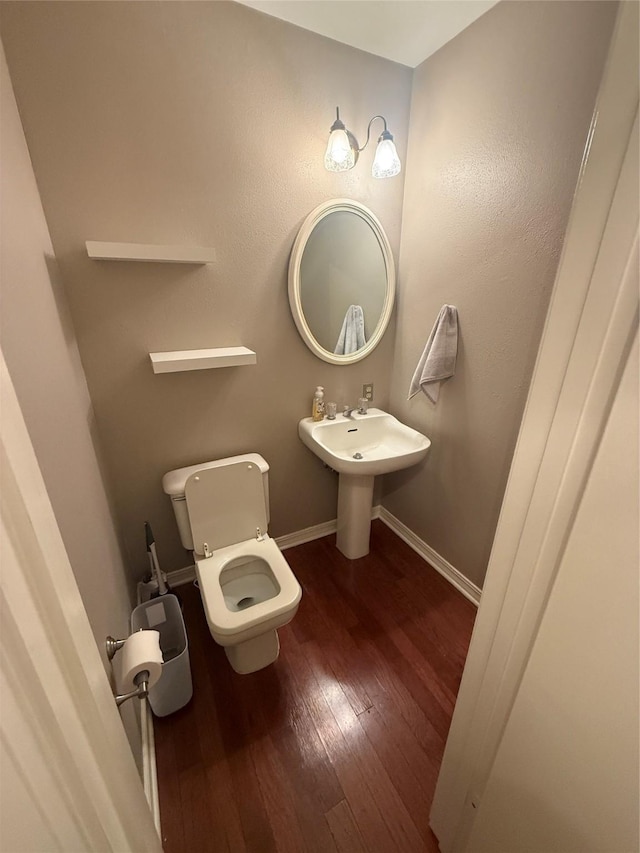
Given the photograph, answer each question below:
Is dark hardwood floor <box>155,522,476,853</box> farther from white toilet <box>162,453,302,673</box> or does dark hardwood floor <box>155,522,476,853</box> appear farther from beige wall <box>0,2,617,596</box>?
beige wall <box>0,2,617,596</box>

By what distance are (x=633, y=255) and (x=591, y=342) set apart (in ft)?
0.36

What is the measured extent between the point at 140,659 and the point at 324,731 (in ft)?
2.95

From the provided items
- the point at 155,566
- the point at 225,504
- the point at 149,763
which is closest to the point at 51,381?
the point at 225,504

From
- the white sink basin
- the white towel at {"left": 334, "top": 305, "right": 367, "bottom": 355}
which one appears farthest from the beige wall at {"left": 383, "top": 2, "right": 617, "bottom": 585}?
the white towel at {"left": 334, "top": 305, "right": 367, "bottom": 355}

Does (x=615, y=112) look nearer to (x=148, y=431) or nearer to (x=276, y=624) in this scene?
(x=276, y=624)

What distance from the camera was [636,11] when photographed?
39cm

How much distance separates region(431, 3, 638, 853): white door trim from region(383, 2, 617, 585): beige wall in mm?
847

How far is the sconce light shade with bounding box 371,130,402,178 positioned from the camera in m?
1.43

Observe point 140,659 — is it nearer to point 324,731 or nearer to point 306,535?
point 324,731

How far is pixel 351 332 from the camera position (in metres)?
1.83

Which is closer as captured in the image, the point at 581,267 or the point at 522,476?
the point at 581,267

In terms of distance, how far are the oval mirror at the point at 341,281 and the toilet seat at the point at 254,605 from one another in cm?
99

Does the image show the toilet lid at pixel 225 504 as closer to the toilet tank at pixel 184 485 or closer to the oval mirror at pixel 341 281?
the toilet tank at pixel 184 485

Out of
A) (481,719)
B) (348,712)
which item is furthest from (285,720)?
(481,719)
